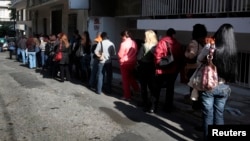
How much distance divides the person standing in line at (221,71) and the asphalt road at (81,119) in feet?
3.19

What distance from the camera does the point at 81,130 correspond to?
23.1 feet

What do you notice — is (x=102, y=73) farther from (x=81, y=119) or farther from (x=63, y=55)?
(x=81, y=119)

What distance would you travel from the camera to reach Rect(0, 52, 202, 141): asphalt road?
673cm

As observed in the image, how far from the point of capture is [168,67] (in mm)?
8203

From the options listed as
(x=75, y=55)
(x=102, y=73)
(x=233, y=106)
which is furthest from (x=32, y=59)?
(x=233, y=106)

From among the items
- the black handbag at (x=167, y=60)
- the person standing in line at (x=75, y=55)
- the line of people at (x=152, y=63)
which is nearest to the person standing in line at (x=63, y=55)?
the line of people at (x=152, y=63)

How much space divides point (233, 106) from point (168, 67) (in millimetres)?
1972

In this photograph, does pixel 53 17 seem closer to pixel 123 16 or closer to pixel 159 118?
pixel 123 16

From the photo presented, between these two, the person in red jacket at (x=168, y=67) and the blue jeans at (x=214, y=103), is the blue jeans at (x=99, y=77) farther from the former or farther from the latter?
the blue jeans at (x=214, y=103)

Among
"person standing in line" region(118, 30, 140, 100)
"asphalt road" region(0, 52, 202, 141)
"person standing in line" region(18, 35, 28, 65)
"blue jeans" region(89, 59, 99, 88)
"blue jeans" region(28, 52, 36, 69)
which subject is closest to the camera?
"asphalt road" region(0, 52, 202, 141)

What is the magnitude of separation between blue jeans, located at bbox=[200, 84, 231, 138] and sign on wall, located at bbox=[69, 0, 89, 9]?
12.6 m

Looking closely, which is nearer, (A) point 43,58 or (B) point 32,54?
(A) point 43,58

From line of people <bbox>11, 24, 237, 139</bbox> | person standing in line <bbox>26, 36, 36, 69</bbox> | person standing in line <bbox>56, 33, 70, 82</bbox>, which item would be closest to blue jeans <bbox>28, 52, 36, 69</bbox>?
person standing in line <bbox>26, 36, 36, 69</bbox>

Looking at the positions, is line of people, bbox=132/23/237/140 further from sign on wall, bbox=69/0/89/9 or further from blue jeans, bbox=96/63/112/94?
sign on wall, bbox=69/0/89/9
